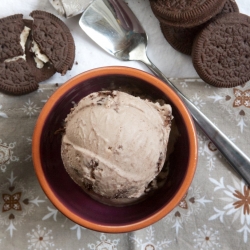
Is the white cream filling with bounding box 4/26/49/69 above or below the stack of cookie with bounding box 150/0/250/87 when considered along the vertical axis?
below

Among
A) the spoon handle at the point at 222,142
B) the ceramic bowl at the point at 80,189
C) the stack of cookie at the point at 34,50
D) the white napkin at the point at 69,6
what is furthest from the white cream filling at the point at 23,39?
the spoon handle at the point at 222,142

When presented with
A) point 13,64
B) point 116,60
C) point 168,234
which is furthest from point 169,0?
point 168,234

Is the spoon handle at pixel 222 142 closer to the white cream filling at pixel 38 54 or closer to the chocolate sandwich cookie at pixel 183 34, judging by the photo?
the chocolate sandwich cookie at pixel 183 34

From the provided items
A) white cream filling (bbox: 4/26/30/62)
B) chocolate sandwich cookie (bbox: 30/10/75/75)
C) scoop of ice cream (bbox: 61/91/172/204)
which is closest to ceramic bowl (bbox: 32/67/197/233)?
scoop of ice cream (bbox: 61/91/172/204)

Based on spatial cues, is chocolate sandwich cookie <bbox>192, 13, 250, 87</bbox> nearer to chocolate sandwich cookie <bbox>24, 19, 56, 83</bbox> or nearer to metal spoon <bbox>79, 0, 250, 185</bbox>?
metal spoon <bbox>79, 0, 250, 185</bbox>

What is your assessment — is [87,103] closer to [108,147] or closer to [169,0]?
[108,147]

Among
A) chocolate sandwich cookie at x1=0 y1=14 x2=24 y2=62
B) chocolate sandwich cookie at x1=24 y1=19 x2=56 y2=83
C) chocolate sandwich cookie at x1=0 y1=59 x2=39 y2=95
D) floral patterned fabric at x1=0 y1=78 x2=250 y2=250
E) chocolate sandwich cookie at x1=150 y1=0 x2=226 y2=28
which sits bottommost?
floral patterned fabric at x1=0 y1=78 x2=250 y2=250
